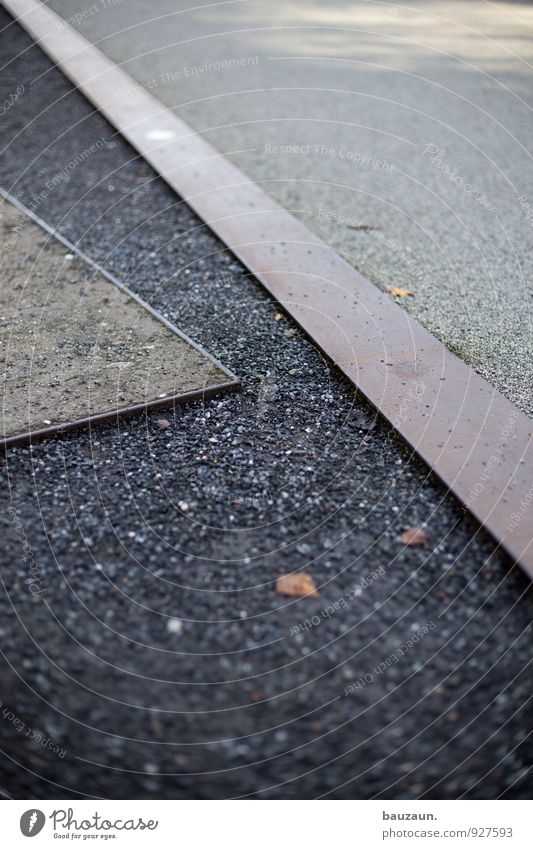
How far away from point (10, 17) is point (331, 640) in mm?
8361

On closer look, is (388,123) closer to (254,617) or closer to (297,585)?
(297,585)

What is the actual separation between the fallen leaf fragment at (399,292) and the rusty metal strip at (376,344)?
0.38 feet

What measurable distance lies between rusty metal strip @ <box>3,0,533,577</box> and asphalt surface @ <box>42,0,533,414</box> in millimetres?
161

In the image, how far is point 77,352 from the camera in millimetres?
2977

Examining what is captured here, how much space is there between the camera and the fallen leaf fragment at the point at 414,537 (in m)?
2.18

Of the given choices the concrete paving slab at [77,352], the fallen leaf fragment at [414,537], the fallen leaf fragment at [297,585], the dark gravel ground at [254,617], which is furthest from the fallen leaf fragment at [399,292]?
the fallen leaf fragment at [297,585]

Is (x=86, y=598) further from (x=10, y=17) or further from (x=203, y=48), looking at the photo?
(x=10, y=17)

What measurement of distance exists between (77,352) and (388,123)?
144 inches

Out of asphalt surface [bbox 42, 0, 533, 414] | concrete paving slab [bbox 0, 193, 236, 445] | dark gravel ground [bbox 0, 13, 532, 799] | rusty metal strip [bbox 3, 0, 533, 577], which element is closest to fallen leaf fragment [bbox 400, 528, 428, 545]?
dark gravel ground [bbox 0, 13, 532, 799]

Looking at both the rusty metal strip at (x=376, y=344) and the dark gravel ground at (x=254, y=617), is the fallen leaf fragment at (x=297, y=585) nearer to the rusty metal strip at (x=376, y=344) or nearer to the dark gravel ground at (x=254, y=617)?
the dark gravel ground at (x=254, y=617)

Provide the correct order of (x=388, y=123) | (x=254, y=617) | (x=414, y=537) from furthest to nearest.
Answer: (x=388, y=123), (x=414, y=537), (x=254, y=617)

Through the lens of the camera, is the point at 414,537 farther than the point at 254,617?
Yes

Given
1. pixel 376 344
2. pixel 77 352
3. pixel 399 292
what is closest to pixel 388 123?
pixel 399 292

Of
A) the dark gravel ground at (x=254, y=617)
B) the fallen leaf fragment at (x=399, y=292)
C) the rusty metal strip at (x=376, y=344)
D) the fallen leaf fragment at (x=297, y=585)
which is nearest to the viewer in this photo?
the dark gravel ground at (x=254, y=617)
